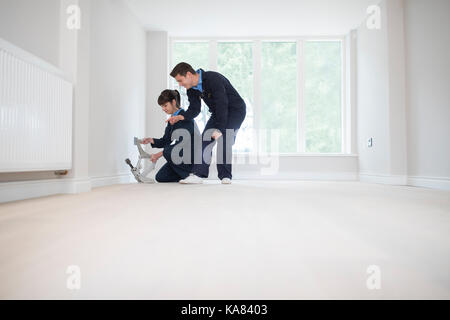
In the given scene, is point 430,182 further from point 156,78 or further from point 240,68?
point 156,78

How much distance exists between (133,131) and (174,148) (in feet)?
3.68

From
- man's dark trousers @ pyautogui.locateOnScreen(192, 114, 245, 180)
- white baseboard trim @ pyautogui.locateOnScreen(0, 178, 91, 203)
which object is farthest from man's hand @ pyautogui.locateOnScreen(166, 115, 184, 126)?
white baseboard trim @ pyautogui.locateOnScreen(0, 178, 91, 203)

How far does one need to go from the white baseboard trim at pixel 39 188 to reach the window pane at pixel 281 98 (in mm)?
3230

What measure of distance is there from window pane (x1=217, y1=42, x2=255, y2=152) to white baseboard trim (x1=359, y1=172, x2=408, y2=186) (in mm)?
1715

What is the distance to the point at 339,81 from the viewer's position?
199 inches

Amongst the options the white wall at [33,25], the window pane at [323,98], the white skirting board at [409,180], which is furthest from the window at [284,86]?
the white wall at [33,25]

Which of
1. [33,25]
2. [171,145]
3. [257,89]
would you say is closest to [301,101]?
[257,89]

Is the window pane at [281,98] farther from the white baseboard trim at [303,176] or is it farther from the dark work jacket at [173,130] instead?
the dark work jacket at [173,130]

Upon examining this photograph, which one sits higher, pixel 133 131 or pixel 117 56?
pixel 117 56

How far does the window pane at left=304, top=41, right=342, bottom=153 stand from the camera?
5008 millimetres

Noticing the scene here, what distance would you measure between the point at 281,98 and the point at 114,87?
2.59 m

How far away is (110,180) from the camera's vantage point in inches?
133
